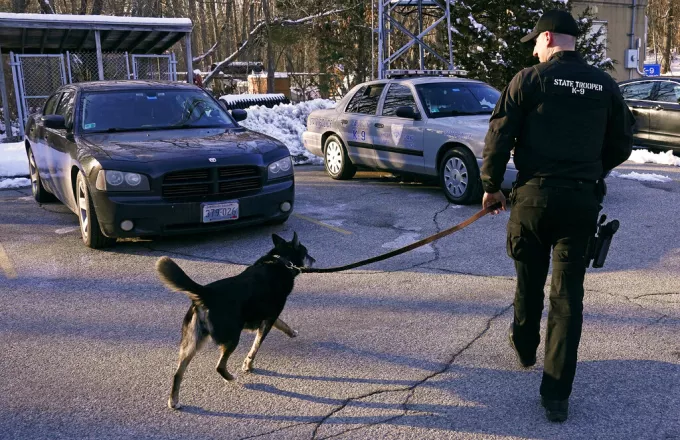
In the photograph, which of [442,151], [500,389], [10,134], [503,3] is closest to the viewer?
[500,389]

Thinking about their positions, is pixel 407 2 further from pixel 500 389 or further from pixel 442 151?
pixel 500 389

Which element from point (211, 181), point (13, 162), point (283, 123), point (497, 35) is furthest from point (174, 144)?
point (497, 35)

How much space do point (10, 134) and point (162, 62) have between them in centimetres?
584

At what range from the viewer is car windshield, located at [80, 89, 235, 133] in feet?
24.6

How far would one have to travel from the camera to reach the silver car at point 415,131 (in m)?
8.49

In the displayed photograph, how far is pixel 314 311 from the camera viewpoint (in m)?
4.94

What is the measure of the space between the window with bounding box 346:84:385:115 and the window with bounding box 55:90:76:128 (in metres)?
→ 4.16

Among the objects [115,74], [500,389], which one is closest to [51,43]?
[115,74]

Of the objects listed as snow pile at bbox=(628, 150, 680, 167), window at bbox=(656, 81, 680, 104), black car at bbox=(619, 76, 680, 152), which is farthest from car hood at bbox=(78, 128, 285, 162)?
window at bbox=(656, 81, 680, 104)

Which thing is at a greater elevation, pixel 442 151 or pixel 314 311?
pixel 442 151

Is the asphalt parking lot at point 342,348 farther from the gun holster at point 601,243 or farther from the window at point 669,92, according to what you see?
the window at point 669,92

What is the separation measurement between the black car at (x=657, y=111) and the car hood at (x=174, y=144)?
8160mm

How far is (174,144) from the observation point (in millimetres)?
6895

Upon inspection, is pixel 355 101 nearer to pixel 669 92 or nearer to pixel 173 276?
pixel 669 92
